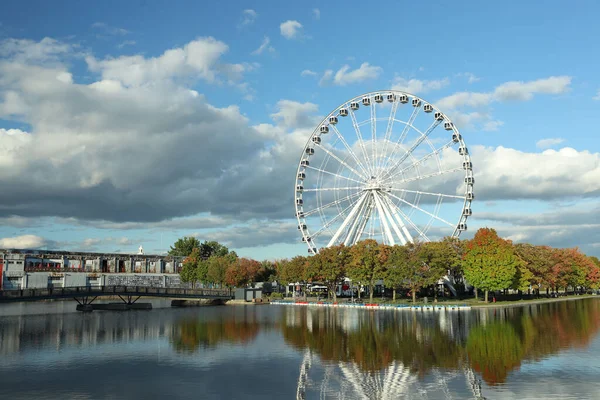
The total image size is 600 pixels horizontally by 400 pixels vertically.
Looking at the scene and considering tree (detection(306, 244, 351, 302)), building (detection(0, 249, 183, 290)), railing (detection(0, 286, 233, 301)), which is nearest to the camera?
railing (detection(0, 286, 233, 301))

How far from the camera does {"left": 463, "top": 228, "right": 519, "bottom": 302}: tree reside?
90.0 metres

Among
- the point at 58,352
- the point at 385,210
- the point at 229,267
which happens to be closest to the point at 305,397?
the point at 58,352

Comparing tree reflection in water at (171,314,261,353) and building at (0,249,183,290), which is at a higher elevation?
building at (0,249,183,290)

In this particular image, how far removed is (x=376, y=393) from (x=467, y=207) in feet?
229

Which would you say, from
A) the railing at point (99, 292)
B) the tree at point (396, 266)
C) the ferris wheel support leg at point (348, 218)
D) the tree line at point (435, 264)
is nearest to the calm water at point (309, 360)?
the railing at point (99, 292)

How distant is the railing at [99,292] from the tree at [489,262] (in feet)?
174

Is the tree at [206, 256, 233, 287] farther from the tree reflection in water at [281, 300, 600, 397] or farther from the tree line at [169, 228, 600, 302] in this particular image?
the tree reflection in water at [281, 300, 600, 397]

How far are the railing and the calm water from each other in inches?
594

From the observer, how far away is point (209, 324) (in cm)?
6788

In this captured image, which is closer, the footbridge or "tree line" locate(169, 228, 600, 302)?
the footbridge

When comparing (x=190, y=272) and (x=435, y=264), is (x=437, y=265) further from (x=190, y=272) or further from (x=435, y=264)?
(x=190, y=272)

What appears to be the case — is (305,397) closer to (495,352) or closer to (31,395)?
(31,395)

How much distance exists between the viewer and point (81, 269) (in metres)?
156

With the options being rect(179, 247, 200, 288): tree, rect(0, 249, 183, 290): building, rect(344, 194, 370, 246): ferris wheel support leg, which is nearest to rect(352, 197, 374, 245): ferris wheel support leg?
rect(344, 194, 370, 246): ferris wheel support leg
